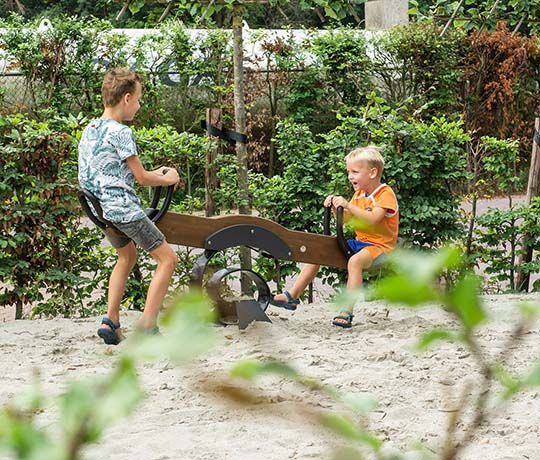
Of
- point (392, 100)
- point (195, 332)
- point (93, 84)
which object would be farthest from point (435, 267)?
point (392, 100)

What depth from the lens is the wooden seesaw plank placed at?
581cm

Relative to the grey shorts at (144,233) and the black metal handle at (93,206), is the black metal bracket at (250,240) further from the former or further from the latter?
the black metal handle at (93,206)

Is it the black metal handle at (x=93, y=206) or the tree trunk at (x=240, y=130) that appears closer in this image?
the black metal handle at (x=93, y=206)

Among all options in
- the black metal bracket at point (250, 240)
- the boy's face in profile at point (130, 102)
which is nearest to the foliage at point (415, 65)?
the black metal bracket at point (250, 240)

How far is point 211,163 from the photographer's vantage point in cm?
753

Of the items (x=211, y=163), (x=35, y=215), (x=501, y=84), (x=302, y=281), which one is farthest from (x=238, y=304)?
(x=501, y=84)

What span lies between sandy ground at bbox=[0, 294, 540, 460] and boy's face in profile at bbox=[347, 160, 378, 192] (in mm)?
901

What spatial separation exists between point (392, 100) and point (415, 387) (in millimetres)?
7767

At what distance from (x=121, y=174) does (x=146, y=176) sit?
0.46 ft

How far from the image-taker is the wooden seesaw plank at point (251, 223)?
5812 mm

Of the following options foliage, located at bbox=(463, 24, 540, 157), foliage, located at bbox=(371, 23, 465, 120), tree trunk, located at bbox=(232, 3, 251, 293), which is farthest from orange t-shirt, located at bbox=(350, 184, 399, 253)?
foliage, located at bbox=(463, 24, 540, 157)

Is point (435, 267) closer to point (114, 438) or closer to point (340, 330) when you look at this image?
point (114, 438)

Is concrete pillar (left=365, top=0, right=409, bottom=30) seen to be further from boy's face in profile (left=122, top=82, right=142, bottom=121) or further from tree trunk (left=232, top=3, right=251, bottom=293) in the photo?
boy's face in profile (left=122, top=82, right=142, bottom=121)

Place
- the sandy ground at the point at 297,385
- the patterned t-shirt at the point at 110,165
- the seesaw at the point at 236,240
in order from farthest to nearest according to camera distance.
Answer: the seesaw at the point at 236,240, the patterned t-shirt at the point at 110,165, the sandy ground at the point at 297,385
